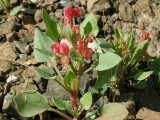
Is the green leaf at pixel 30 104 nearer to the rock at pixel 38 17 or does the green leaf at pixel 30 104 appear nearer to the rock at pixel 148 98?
the rock at pixel 148 98

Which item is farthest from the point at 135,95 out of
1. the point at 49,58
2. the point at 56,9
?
the point at 56,9

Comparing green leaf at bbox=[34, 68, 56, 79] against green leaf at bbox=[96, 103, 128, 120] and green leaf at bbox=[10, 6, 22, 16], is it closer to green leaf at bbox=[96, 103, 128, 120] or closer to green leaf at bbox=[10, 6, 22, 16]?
green leaf at bbox=[96, 103, 128, 120]

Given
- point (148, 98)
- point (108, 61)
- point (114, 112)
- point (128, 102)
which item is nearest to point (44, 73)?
point (108, 61)

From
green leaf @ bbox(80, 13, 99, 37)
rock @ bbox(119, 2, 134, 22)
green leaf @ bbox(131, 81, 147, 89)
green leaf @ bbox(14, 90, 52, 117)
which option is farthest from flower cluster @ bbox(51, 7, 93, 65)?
rock @ bbox(119, 2, 134, 22)

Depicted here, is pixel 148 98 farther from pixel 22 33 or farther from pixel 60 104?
pixel 22 33

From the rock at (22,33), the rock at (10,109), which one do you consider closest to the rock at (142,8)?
the rock at (22,33)

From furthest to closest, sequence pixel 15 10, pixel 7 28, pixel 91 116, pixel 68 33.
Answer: pixel 15 10 → pixel 7 28 → pixel 91 116 → pixel 68 33
